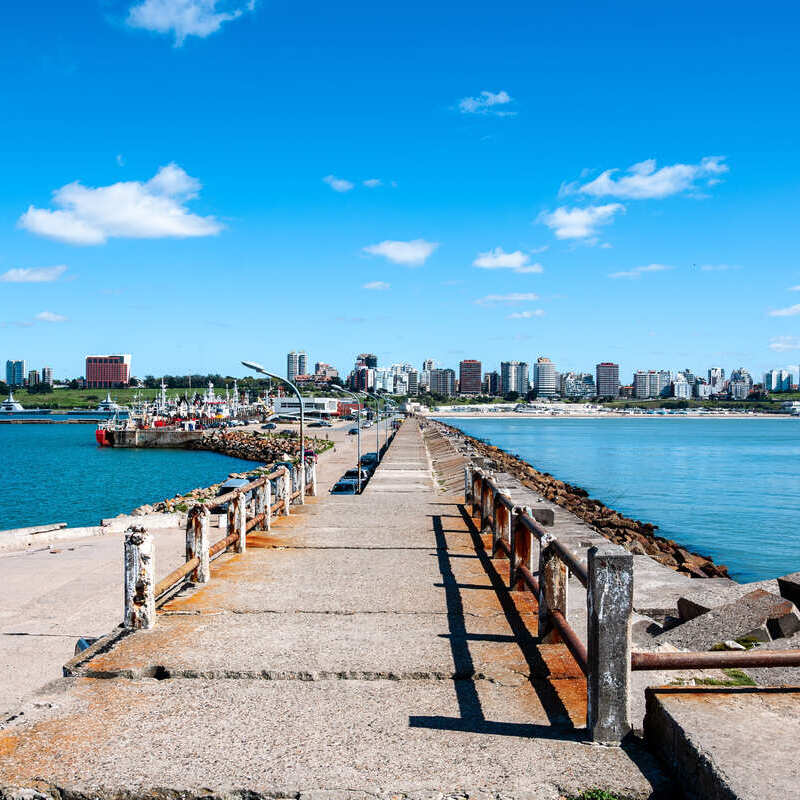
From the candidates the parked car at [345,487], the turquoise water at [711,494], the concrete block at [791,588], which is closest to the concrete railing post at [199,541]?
the concrete block at [791,588]

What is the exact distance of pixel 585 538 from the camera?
53.6 feet

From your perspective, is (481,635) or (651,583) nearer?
(481,635)

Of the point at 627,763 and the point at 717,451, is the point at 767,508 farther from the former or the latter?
the point at 717,451

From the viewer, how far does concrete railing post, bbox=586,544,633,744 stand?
426 cm

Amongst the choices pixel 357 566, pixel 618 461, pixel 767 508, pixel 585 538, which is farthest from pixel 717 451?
pixel 357 566

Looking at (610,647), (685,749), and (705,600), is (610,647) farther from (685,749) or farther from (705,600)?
(705,600)

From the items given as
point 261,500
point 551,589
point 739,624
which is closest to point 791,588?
point 739,624

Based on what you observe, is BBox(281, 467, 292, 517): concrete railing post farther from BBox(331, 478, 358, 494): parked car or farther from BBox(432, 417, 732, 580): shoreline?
BBox(331, 478, 358, 494): parked car

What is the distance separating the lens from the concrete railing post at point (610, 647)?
426 centimetres

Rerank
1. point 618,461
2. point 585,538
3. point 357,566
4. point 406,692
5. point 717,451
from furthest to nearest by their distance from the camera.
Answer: point 717,451 < point 618,461 < point 585,538 < point 357,566 < point 406,692

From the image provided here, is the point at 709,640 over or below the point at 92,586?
over

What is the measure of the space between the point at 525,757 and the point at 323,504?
37.0ft

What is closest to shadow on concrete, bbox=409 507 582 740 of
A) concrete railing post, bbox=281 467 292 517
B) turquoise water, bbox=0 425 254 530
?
concrete railing post, bbox=281 467 292 517

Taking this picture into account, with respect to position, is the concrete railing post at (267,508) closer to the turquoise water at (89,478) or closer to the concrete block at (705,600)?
the concrete block at (705,600)
